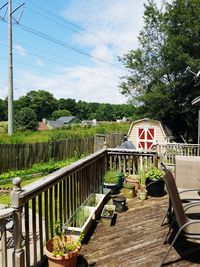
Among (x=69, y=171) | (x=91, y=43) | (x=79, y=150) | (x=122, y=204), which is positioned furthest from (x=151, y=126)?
(x=91, y=43)

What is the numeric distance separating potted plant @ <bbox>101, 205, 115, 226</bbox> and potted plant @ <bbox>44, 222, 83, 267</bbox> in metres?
1.24

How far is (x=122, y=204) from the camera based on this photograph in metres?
4.23

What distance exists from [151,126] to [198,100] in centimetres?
653

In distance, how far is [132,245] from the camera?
312cm

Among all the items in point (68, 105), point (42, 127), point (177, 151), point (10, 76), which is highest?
point (68, 105)

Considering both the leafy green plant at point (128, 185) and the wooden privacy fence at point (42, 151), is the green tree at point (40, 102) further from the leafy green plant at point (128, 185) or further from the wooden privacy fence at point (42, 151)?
the leafy green plant at point (128, 185)

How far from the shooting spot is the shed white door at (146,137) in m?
15.1

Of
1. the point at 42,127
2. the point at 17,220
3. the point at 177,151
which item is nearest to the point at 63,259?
the point at 17,220

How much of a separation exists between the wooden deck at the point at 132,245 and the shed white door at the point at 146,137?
36.1ft

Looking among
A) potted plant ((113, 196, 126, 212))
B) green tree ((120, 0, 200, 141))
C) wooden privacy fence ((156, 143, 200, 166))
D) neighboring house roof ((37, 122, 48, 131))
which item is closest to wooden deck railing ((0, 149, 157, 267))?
potted plant ((113, 196, 126, 212))

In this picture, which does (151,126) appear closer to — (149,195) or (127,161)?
(127,161)

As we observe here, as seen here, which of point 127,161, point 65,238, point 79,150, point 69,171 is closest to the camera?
point 65,238

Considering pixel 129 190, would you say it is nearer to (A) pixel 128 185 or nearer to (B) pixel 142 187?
(A) pixel 128 185

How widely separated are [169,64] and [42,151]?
8.55 meters
